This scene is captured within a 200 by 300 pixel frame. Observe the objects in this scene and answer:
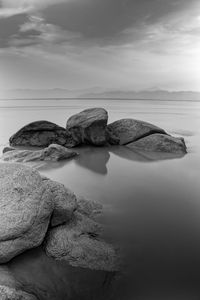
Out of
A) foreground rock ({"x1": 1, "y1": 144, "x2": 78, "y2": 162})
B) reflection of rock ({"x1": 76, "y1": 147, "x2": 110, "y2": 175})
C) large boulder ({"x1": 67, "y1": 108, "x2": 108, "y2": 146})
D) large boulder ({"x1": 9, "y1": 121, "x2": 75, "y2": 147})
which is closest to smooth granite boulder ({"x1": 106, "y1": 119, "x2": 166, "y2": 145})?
large boulder ({"x1": 67, "y1": 108, "x2": 108, "y2": 146})

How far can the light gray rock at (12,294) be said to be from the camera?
4.88 m

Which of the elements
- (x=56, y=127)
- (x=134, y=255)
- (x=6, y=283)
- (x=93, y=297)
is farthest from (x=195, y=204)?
(x=56, y=127)

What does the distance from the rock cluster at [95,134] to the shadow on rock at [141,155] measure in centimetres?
73

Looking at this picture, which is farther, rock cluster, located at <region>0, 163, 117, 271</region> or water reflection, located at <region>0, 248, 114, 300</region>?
rock cluster, located at <region>0, 163, 117, 271</region>

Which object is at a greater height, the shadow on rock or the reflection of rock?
the shadow on rock

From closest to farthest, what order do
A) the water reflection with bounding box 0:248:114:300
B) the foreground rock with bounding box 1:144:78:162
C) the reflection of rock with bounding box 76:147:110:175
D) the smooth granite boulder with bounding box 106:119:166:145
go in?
1. the water reflection with bounding box 0:248:114:300
2. the reflection of rock with bounding box 76:147:110:175
3. the foreground rock with bounding box 1:144:78:162
4. the smooth granite boulder with bounding box 106:119:166:145

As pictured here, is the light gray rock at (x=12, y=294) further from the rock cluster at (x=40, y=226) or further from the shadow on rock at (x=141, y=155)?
the shadow on rock at (x=141, y=155)

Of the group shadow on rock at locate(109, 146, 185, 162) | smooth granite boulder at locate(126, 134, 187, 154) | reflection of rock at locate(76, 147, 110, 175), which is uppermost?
smooth granite boulder at locate(126, 134, 187, 154)

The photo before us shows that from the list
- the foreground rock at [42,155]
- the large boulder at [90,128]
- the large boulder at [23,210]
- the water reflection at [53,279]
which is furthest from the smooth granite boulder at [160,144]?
the water reflection at [53,279]

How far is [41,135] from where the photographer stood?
17500mm

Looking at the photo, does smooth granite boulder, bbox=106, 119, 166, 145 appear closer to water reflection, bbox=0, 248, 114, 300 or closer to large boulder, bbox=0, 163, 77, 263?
large boulder, bbox=0, 163, 77, 263

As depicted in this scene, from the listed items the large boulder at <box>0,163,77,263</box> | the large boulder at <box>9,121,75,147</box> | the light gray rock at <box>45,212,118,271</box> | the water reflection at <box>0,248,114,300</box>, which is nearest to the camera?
the water reflection at <box>0,248,114,300</box>

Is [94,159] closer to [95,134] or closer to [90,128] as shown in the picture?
[95,134]

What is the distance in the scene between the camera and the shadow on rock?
14.4m
